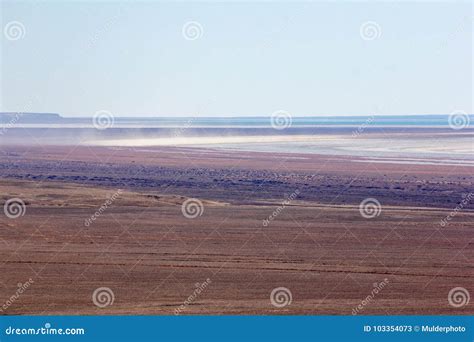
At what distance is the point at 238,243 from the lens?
22.4 meters

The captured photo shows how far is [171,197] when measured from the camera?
32.9m

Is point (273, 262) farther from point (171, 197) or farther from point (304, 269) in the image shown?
point (171, 197)

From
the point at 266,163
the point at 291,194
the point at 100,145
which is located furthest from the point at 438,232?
the point at 100,145

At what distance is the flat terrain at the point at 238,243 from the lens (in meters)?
16.2

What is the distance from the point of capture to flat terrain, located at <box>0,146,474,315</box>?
639 inches

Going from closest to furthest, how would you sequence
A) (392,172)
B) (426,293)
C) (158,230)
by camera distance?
(426,293) → (158,230) → (392,172)

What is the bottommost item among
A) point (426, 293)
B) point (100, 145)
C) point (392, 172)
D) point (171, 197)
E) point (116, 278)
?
point (426, 293)

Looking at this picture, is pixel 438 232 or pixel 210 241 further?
pixel 438 232

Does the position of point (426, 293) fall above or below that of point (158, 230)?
below

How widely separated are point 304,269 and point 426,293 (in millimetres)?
3106

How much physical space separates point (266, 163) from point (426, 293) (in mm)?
34869

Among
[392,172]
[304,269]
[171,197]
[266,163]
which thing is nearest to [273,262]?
[304,269]

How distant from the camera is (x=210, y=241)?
→ 2275 cm

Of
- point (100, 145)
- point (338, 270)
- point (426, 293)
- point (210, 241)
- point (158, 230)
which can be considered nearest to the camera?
point (426, 293)
